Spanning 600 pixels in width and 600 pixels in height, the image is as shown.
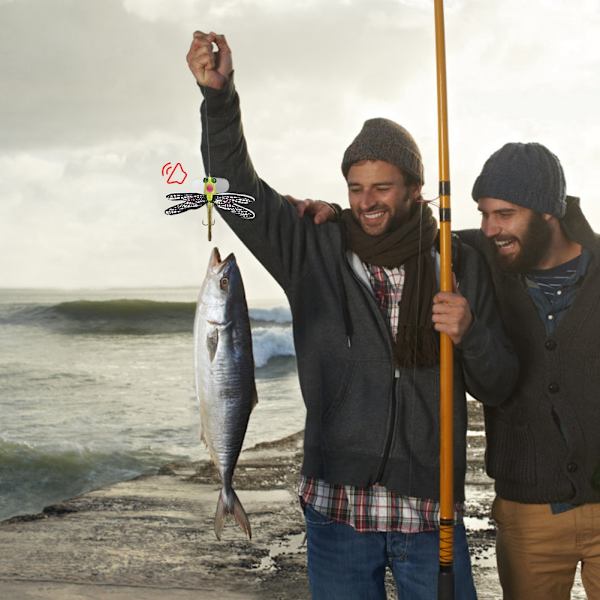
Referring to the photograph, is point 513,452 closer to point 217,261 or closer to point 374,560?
point 374,560

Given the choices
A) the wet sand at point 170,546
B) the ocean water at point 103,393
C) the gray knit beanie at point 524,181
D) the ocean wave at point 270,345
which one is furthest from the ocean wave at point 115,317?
the gray knit beanie at point 524,181

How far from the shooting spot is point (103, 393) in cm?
2084

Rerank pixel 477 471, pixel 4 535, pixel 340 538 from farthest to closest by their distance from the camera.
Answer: pixel 477 471 < pixel 4 535 < pixel 340 538

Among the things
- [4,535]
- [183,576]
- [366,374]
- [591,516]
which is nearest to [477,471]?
[183,576]

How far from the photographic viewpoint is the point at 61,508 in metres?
8.50

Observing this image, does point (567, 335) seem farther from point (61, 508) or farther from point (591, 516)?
point (61, 508)

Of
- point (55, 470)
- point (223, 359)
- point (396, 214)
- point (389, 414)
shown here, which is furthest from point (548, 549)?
point (55, 470)

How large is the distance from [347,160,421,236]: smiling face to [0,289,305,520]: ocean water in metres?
8.98

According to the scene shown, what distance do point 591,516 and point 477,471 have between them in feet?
20.3

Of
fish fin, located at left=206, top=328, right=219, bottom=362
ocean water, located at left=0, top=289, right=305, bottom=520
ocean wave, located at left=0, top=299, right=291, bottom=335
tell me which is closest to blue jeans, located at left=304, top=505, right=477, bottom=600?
fish fin, located at left=206, top=328, right=219, bottom=362

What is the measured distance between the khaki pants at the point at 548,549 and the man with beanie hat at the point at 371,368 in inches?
15.9

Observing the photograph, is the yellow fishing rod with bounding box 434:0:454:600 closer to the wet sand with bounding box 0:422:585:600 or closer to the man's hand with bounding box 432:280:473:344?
the man's hand with bounding box 432:280:473:344

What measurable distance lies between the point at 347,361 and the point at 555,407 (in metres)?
0.93

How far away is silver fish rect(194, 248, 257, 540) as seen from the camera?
280 cm
